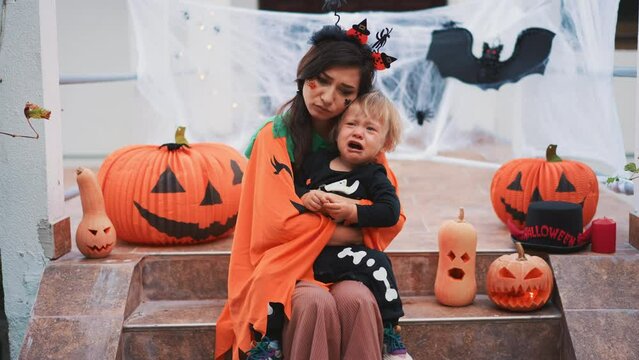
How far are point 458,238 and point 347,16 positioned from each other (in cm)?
289

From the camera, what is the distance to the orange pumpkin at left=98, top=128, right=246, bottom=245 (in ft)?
13.1

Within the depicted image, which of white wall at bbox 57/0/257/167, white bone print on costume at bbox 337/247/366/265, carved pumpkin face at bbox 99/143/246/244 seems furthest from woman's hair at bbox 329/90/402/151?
white wall at bbox 57/0/257/167

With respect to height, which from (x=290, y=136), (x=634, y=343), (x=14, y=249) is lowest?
(x=634, y=343)

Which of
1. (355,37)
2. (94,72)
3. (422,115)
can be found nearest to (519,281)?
(355,37)

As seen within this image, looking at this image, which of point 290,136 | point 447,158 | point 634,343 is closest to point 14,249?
point 290,136

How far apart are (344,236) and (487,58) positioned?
353 centimetres

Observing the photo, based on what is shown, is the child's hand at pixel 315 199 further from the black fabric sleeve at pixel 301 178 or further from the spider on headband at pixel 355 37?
the spider on headband at pixel 355 37

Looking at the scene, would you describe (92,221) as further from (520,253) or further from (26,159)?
(520,253)

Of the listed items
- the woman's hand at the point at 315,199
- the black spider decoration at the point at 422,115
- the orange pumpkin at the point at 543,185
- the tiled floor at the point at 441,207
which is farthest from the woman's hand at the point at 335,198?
the black spider decoration at the point at 422,115

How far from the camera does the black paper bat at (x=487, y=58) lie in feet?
19.0

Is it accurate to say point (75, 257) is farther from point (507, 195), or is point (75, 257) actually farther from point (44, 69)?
point (507, 195)

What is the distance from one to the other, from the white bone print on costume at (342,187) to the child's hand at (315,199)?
58 mm

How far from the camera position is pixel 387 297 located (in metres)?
2.94

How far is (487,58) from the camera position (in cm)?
623
